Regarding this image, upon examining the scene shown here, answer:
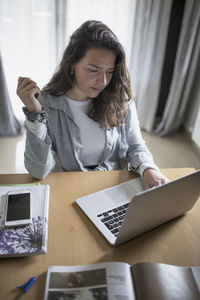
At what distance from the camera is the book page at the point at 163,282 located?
572 millimetres

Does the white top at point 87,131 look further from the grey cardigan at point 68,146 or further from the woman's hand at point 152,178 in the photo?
the woman's hand at point 152,178

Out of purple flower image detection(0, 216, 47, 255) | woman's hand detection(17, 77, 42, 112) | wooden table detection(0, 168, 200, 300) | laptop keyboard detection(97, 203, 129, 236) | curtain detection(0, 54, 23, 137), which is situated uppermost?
woman's hand detection(17, 77, 42, 112)

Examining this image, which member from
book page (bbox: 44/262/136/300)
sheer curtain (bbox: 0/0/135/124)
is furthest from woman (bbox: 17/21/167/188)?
sheer curtain (bbox: 0/0/135/124)

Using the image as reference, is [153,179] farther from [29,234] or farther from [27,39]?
[27,39]

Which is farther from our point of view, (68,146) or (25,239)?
(68,146)

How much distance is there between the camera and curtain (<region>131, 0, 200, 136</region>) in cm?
227

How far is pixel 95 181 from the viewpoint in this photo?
0.96 m

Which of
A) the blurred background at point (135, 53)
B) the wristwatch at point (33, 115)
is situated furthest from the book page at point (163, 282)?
the blurred background at point (135, 53)

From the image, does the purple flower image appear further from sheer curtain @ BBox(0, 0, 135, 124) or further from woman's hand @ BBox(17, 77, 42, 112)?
sheer curtain @ BBox(0, 0, 135, 124)

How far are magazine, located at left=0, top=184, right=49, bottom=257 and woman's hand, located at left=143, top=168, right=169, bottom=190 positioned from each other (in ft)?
1.22

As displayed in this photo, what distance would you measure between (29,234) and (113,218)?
26 centimetres

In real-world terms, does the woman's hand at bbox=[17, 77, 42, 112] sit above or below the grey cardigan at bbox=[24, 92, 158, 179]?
above

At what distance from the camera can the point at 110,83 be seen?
1.17m

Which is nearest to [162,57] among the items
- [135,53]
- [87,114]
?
[135,53]
